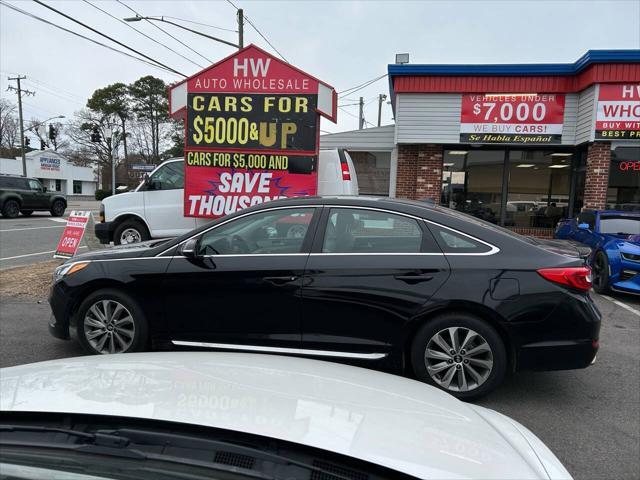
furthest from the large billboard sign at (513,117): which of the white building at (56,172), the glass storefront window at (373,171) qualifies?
the white building at (56,172)

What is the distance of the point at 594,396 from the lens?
3.88m

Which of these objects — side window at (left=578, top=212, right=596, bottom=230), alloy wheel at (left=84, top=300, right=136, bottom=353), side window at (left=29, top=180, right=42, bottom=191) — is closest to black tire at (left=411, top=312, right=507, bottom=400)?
alloy wheel at (left=84, top=300, right=136, bottom=353)

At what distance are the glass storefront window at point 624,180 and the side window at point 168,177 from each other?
34.1ft

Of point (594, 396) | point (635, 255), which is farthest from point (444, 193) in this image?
point (594, 396)

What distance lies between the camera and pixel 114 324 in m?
4.05

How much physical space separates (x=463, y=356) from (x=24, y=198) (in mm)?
22981

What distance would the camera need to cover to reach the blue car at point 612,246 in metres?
7.27

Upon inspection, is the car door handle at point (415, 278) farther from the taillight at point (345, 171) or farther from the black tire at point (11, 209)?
the black tire at point (11, 209)

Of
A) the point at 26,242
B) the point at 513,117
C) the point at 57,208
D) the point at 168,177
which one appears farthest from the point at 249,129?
the point at 57,208

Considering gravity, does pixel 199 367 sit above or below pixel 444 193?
below

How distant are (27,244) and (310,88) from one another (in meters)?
9.77

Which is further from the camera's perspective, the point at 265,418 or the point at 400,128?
the point at 400,128

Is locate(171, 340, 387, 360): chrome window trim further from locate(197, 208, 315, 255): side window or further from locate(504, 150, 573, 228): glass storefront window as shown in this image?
locate(504, 150, 573, 228): glass storefront window

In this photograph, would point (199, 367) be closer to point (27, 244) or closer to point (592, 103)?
point (592, 103)
